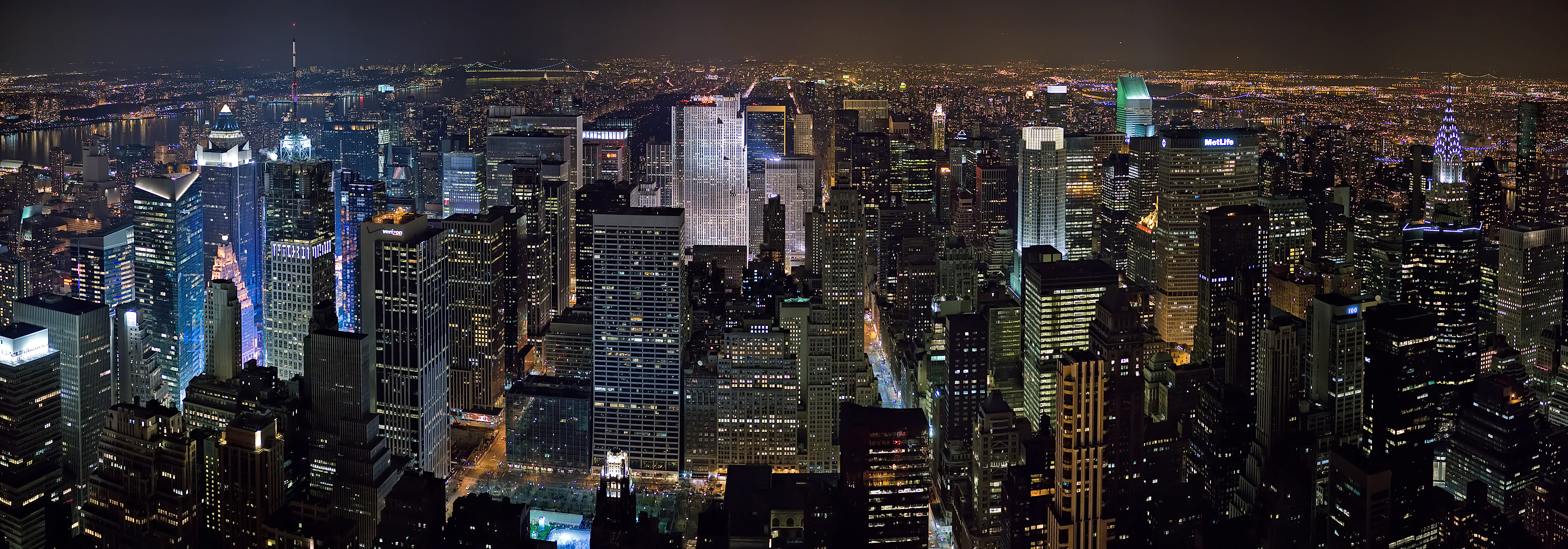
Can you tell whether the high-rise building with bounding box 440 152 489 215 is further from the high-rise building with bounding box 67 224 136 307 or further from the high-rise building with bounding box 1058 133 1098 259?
the high-rise building with bounding box 1058 133 1098 259

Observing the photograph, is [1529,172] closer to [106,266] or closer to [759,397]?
[759,397]

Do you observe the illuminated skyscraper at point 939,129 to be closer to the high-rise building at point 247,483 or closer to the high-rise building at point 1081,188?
the high-rise building at point 1081,188

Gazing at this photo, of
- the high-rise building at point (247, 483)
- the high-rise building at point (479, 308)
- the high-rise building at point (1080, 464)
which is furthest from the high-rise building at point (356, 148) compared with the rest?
the high-rise building at point (1080, 464)

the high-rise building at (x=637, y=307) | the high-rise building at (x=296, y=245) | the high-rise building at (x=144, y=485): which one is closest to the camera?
the high-rise building at (x=144, y=485)

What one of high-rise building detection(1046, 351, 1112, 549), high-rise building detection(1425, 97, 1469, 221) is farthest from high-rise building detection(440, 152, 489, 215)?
high-rise building detection(1425, 97, 1469, 221)

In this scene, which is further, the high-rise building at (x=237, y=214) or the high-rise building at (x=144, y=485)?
the high-rise building at (x=237, y=214)

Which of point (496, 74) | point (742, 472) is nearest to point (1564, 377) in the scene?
point (742, 472)
